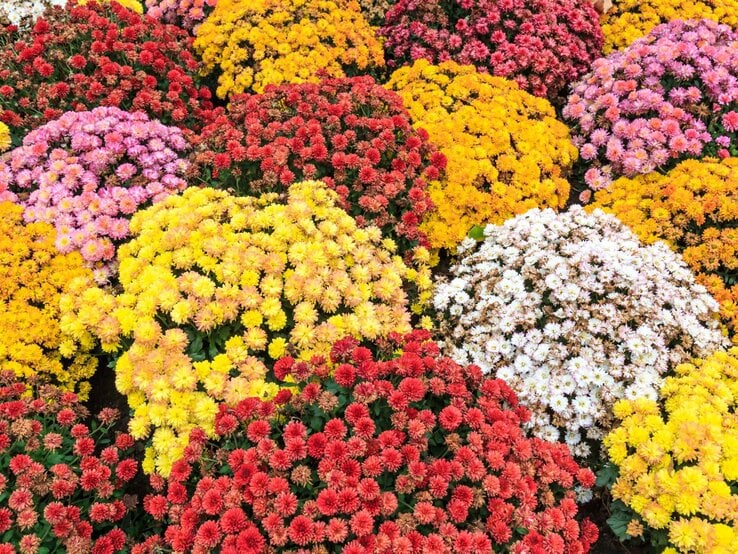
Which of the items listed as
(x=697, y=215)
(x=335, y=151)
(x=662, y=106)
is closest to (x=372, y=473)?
(x=335, y=151)

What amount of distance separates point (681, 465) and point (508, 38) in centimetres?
448

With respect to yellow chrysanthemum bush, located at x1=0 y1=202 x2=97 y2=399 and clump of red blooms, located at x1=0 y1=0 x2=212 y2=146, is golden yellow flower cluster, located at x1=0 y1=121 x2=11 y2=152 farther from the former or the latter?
yellow chrysanthemum bush, located at x1=0 y1=202 x2=97 y2=399

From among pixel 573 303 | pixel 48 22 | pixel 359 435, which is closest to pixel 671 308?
pixel 573 303

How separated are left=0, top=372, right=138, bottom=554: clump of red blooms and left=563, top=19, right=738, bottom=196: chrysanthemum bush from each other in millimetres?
4187

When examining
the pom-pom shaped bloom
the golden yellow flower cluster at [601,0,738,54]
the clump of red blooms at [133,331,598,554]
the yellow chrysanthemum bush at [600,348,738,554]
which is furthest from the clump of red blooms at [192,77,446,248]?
the golden yellow flower cluster at [601,0,738,54]

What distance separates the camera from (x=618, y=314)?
3650 mm

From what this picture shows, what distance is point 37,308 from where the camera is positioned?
3.77 m

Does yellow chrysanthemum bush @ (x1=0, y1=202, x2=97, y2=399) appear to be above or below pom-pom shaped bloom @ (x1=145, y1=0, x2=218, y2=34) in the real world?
below

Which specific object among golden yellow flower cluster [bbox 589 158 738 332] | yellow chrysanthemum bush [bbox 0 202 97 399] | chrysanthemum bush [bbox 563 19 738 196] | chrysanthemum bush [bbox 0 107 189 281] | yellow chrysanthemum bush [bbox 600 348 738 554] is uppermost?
chrysanthemum bush [bbox 0 107 189 281]

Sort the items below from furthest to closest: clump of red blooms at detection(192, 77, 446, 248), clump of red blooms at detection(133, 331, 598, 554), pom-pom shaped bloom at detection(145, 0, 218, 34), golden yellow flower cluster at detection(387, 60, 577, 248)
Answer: pom-pom shaped bloom at detection(145, 0, 218, 34), golden yellow flower cluster at detection(387, 60, 577, 248), clump of red blooms at detection(192, 77, 446, 248), clump of red blooms at detection(133, 331, 598, 554)

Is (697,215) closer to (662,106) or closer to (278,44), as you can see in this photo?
(662,106)

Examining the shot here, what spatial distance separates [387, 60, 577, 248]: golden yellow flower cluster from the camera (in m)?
4.59

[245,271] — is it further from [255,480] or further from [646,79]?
[646,79]

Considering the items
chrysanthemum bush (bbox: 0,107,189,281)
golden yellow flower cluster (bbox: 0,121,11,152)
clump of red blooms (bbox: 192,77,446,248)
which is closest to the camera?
chrysanthemum bush (bbox: 0,107,189,281)
